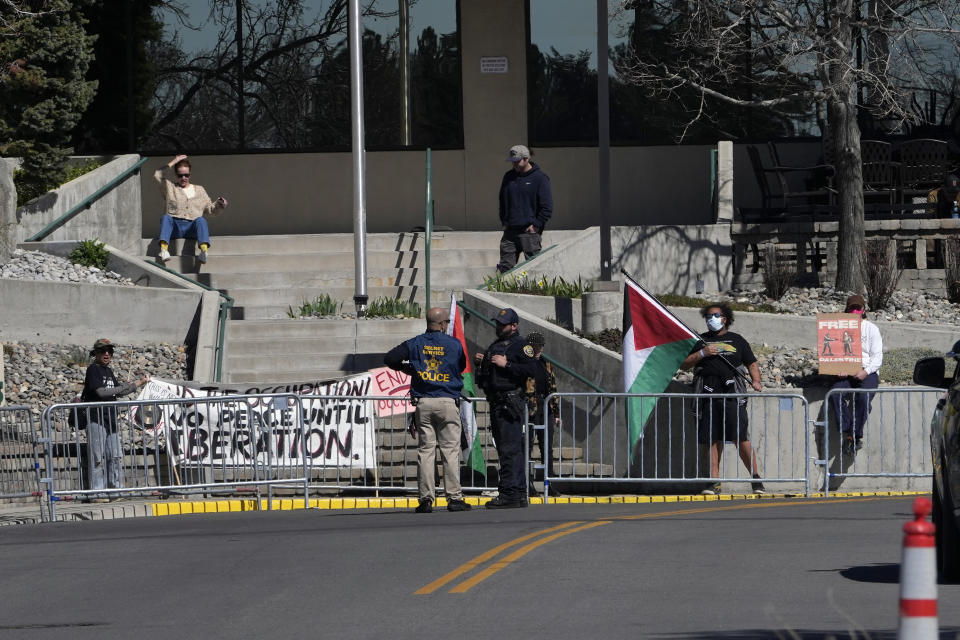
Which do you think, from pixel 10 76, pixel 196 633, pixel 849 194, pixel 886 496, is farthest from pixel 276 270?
pixel 196 633

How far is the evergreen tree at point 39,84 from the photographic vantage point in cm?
2173

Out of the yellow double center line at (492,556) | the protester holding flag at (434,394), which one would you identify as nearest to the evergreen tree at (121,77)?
the protester holding flag at (434,394)

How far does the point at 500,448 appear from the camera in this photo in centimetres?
1393

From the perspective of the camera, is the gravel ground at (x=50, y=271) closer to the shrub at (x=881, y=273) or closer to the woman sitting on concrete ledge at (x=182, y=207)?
the woman sitting on concrete ledge at (x=182, y=207)

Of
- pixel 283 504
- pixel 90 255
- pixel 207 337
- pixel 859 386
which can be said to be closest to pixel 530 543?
pixel 283 504

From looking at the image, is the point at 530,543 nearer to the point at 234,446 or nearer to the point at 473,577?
the point at 473,577

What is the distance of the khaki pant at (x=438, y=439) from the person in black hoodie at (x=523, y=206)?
6.99m

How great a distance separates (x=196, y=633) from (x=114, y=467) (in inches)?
297

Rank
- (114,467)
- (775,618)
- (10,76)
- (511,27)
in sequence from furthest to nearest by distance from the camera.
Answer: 1. (511,27)
2. (10,76)
3. (114,467)
4. (775,618)

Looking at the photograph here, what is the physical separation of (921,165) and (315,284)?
848 cm

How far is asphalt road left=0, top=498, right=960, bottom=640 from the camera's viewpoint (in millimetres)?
7816

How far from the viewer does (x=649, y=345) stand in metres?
16.0

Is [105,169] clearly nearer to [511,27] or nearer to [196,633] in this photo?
[511,27]

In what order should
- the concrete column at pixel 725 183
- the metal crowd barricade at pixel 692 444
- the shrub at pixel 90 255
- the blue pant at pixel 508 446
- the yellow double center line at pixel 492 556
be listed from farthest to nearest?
the concrete column at pixel 725 183
the shrub at pixel 90 255
the metal crowd barricade at pixel 692 444
the blue pant at pixel 508 446
the yellow double center line at pixel 492 556
